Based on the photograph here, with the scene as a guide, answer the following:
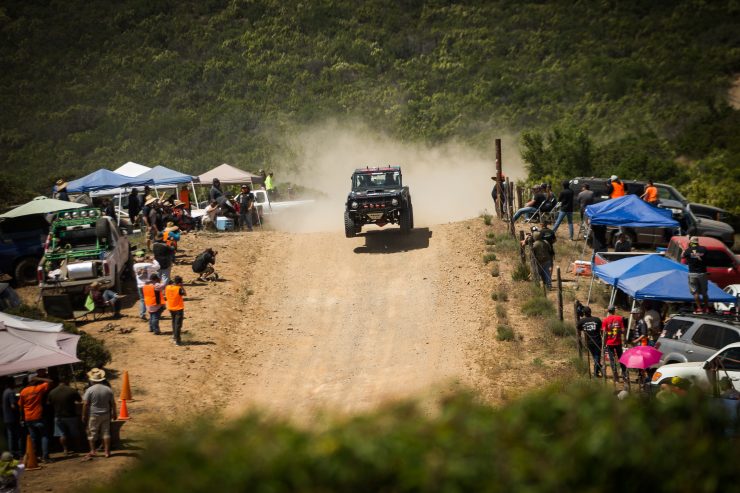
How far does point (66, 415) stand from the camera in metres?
12.6

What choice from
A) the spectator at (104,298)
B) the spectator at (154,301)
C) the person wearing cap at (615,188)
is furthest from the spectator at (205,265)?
the person wearing cap at (615,188)

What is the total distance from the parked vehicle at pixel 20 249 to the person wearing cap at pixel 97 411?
1170 centimetres

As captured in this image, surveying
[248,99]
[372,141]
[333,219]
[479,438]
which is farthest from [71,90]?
[479,438]

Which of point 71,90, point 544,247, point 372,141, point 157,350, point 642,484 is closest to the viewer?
point 642,484

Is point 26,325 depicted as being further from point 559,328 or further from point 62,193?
point 62,193

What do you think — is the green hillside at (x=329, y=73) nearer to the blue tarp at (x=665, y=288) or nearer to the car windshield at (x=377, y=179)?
the car windshield at (x=377, y=179)

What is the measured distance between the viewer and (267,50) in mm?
68625

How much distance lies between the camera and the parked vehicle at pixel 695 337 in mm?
13312

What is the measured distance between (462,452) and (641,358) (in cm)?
979

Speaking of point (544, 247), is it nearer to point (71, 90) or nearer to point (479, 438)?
point (479, 438)

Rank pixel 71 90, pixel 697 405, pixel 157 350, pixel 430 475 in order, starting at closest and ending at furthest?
pixel 430 475, pixel 697 405, pixel 157 350, pixel 71 90

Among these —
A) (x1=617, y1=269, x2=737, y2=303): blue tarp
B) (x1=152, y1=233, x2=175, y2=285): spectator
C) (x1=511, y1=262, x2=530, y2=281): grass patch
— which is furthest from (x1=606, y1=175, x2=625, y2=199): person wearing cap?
(x1=152, y1=233, x2=175, y2=285): spectator

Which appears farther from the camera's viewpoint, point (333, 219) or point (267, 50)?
point (267, 50)

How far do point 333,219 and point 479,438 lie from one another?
94.4ft
